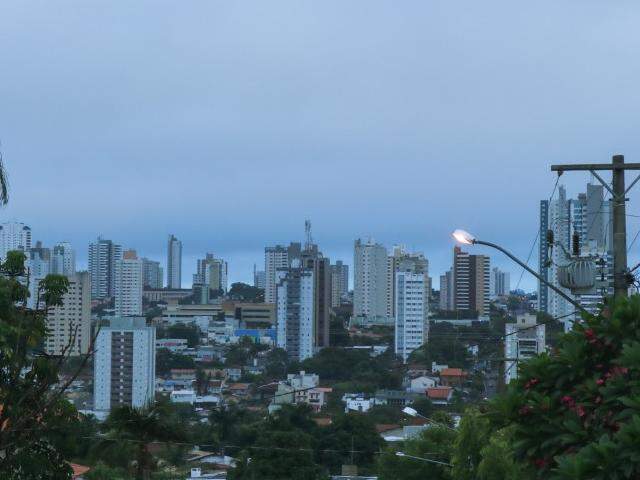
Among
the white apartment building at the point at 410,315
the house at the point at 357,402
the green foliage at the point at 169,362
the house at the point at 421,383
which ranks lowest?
the house at the point at 357,402

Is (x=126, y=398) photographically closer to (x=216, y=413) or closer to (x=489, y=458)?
(x=216, y=413)

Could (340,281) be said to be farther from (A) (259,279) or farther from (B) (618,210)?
(B) (618,210)

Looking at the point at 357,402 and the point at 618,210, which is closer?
the point at 618,210

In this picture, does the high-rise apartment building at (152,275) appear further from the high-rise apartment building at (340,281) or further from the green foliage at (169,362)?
the green foliage at (169,362)

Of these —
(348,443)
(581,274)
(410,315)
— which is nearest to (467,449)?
(581,274)

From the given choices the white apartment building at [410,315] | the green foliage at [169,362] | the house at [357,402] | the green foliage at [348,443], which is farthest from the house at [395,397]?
the white apartment building at [410,315]
